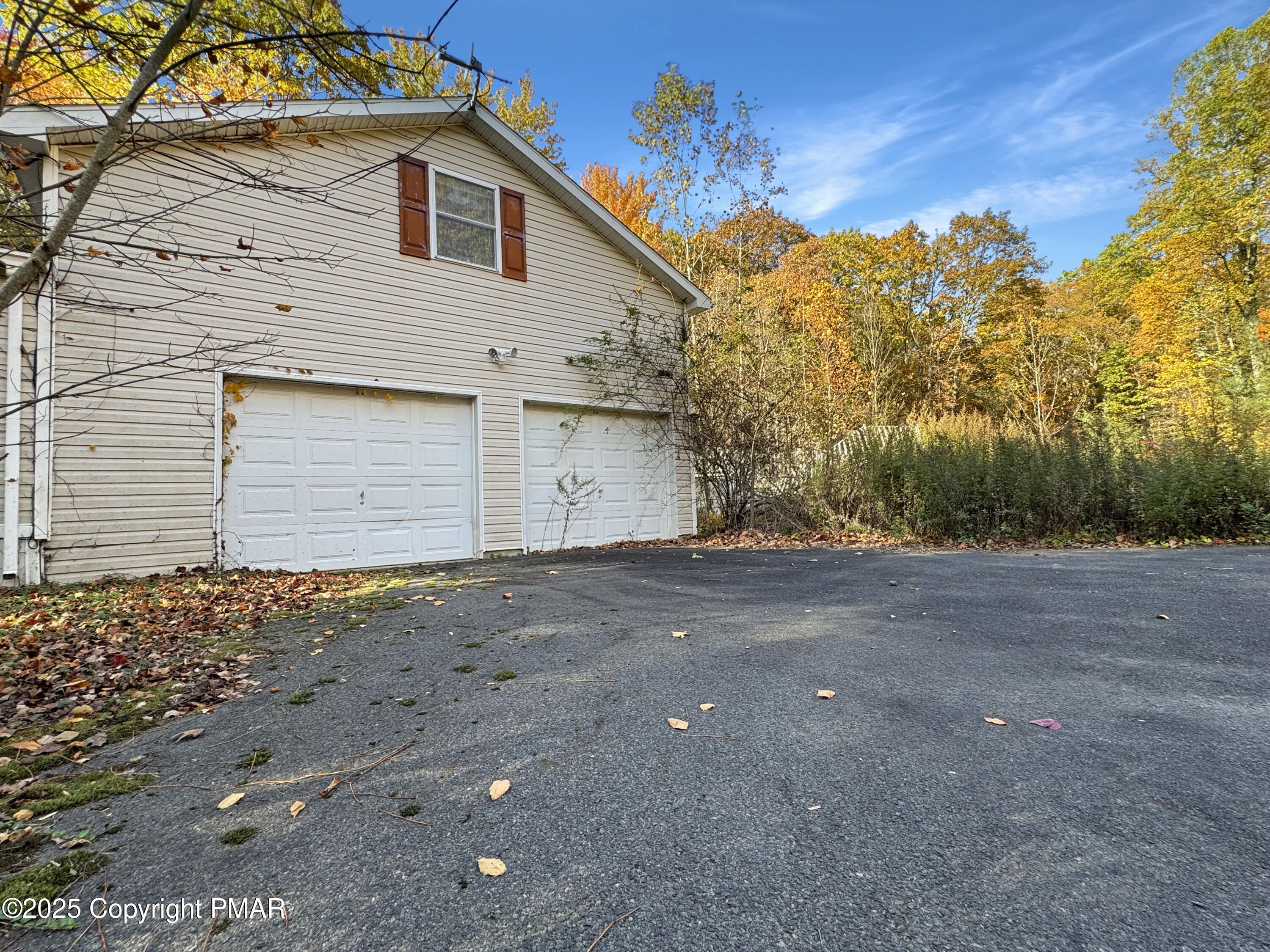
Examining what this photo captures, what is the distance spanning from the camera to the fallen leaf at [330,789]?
5.77 feet

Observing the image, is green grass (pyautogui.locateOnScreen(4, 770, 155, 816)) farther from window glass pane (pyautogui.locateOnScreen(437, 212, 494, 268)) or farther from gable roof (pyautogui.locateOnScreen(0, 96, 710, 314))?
window glass pane (pyautogui.locateOnScreen(437, 212, 494, 268))

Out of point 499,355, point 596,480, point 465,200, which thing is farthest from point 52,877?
point 465,200

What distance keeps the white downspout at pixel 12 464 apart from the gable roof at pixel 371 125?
5.16ft

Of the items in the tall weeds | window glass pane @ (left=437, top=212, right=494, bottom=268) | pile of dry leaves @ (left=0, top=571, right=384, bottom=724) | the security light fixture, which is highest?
window glass pane @ (left=437, top=212, right=494, bottom=268)

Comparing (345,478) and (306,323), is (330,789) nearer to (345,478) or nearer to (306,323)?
(345,478)

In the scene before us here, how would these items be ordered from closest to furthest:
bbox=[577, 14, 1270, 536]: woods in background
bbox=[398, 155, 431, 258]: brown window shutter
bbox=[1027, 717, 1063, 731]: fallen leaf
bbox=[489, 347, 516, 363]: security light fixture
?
bbox=[1027, 717, 1063, 731]: fallen leaf < bbox=[398, 155, 431, 258]: brown window shutter < bbox=[577, 14, 1270, 536]: woods in background < bbox=[489, 347, 516, 363]: security light fixture

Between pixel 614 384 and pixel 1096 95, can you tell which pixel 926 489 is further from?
pixel 1096 95

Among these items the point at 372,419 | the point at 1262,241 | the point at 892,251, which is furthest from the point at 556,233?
the point at 1262,241

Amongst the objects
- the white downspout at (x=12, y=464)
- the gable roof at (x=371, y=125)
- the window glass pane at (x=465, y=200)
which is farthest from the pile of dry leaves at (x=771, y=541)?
the white downspout at (x=12, y=464)

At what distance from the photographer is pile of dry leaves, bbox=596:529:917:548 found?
7.98 meters

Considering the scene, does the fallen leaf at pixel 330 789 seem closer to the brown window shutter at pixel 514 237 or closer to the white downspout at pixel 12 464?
the white downspout at pixel 12 464

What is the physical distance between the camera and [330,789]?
1794 millimetres

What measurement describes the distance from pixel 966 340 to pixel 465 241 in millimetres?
18181

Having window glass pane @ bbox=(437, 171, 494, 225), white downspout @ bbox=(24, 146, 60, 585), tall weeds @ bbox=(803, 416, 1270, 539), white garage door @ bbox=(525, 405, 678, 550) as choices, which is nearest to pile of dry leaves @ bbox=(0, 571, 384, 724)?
white downspout @ bbox=(24, 146, 60, 585)
